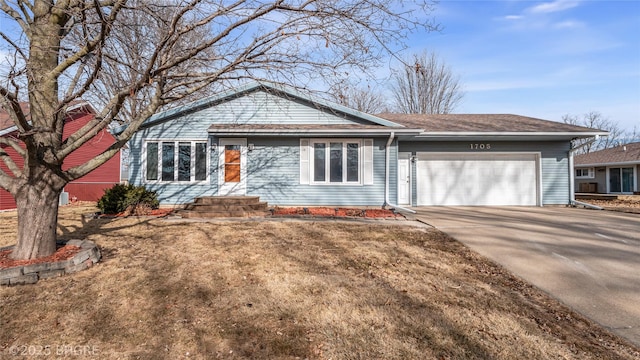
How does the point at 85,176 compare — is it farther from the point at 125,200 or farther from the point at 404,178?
the point at 404,178

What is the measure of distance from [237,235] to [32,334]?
3.61m

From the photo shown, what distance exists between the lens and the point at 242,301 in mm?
3514

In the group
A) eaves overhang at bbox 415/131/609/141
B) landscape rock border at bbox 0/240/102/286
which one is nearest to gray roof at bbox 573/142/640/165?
eaves overhang at bbox 415/131/609/141

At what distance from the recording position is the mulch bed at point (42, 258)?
430 centimetres

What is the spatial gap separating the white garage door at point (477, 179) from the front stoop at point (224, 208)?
6.54m

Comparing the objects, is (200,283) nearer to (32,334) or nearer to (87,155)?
(32,334)

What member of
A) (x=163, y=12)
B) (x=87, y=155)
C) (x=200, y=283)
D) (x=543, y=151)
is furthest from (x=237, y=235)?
(x=87, y=155)

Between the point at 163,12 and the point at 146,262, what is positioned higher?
the point at 163,12

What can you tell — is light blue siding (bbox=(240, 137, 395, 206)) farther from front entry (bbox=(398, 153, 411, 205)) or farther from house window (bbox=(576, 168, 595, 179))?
house window (bbox=(576, 168, 595, 179))

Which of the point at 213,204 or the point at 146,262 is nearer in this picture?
the point at 146,262

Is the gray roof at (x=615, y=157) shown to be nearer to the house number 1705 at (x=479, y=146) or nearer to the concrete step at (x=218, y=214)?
the house number 1705 at (x=479, y=146)

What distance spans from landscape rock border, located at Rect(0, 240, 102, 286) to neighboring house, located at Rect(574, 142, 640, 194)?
2970cm

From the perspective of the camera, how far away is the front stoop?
8852 millimetres

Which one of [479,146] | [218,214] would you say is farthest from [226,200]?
[479,146]
